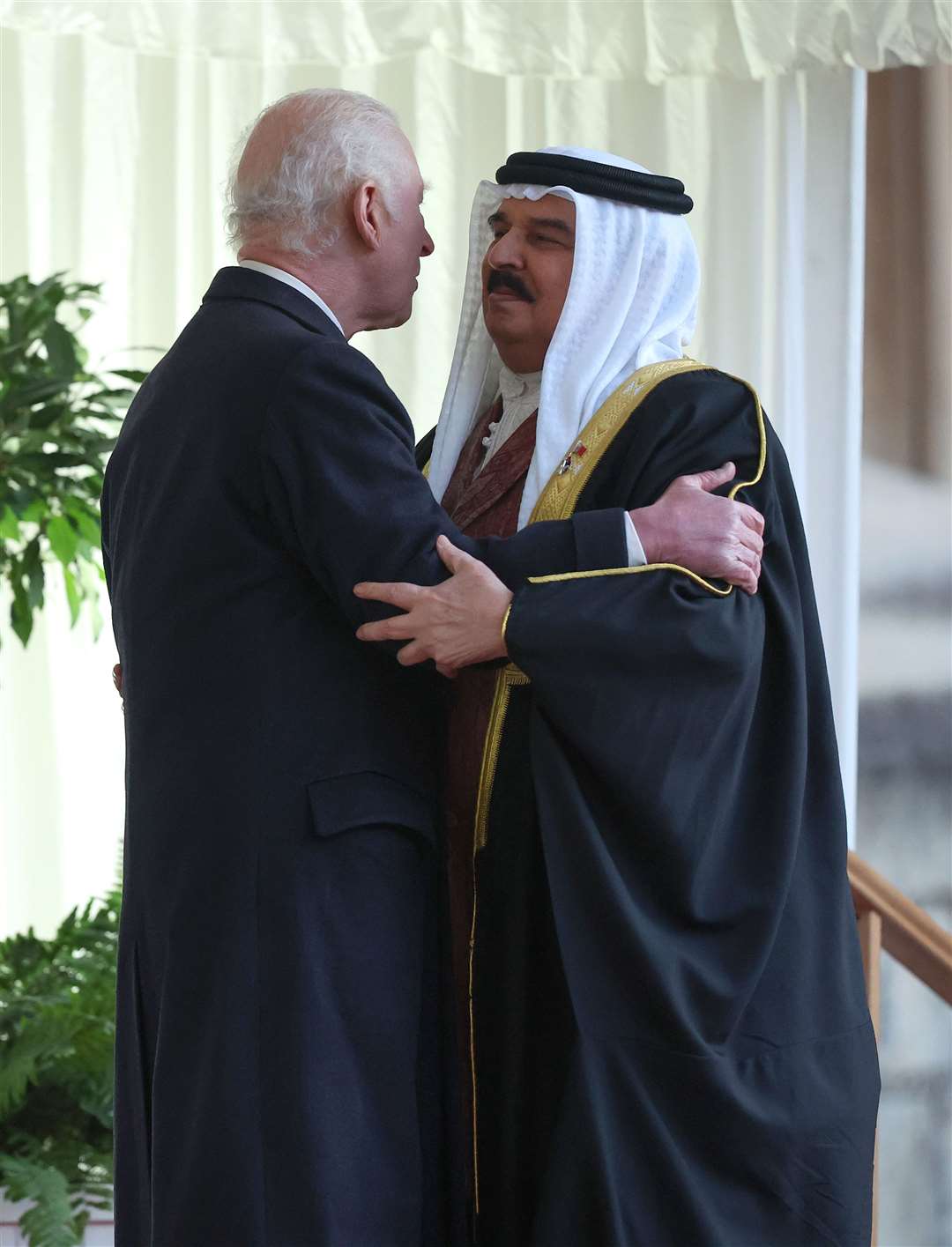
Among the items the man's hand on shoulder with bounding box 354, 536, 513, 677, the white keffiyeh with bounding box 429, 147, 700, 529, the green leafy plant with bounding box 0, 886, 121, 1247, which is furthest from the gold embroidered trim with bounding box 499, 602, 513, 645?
the green leafy plant with bounding box 0, 886, 121, 1247

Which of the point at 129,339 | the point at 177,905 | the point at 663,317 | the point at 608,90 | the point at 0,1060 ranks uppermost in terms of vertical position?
the point at 608,90

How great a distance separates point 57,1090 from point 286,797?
1.52 m

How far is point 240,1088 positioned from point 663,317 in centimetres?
108

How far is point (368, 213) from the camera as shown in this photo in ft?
5.94

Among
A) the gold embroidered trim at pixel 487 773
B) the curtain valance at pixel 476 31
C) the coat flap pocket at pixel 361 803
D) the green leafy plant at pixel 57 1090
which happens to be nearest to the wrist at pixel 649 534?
the gold embroidered trim at pixel 487 773

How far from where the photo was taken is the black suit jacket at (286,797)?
162 cm

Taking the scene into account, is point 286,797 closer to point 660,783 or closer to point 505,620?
point 505,620

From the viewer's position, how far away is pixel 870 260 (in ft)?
10.7

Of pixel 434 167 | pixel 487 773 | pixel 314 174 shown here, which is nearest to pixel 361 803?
pixel 487 773

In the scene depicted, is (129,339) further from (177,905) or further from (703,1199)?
(703,1199)

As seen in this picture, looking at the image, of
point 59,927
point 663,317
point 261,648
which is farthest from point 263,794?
A: point 59,927

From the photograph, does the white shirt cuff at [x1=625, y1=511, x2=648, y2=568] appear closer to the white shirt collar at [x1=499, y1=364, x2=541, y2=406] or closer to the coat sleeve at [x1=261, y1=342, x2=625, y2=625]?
the coat sleeve at [x1=261, y1=342, x2=625, y2=625]

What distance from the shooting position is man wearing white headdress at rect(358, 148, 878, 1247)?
64.6 inches

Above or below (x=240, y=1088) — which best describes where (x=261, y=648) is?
above
